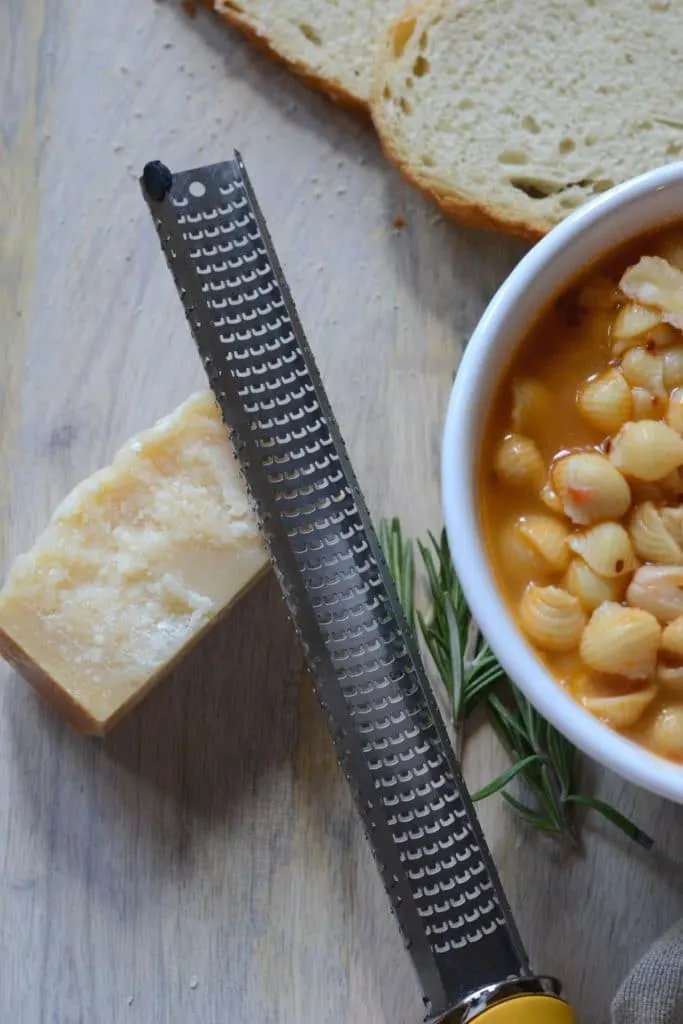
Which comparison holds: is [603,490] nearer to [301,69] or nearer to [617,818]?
[617,818]

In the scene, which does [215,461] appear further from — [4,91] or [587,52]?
[587,52]

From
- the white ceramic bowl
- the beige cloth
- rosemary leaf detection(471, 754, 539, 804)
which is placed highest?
the white ceramic bowl

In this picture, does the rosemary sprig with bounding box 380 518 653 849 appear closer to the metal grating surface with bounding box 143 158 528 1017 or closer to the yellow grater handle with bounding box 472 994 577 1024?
the metal grating surface with bounding box 143 158 528 1017

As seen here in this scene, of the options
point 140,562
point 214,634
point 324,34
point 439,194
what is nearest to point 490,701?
point 214,634

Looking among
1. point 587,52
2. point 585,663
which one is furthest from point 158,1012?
point 587,52

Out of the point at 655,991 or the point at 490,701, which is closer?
the point at 655,991

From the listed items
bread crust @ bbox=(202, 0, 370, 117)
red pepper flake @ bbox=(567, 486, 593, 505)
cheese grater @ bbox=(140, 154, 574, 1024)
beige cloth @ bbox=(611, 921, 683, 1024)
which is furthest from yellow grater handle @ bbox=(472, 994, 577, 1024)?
bread crust @ bbox=(202, 0, 370, 117)
